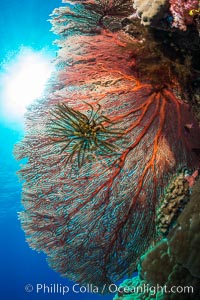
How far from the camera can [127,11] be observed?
3.90 m

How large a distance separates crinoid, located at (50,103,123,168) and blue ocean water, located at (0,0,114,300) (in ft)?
7.99

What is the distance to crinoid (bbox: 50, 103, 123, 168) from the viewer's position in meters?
3.17

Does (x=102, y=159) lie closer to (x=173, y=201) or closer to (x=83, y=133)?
(x=83, y=133)

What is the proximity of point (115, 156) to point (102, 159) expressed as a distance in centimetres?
20

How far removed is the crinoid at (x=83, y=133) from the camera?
3.17m

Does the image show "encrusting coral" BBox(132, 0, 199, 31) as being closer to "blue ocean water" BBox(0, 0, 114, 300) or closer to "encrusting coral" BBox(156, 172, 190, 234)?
"encrusting coral" BBox(156, 172, 190, 234)

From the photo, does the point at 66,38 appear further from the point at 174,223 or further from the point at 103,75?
the point at 174,223

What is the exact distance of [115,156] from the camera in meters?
3.75

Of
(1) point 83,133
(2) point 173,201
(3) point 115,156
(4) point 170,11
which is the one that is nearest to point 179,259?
(2) point 173,201

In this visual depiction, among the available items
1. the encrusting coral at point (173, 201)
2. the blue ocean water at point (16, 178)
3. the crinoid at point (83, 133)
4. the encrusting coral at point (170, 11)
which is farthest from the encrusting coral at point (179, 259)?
the blue ocean water at point (16, 178)

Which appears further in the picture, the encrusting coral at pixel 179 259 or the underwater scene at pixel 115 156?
the underwater scene at pixel 115 156

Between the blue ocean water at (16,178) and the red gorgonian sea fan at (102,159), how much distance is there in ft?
6.21

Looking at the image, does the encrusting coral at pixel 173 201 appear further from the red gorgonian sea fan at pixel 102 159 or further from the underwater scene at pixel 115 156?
the red gorgonian sea fan at pixel 102 159

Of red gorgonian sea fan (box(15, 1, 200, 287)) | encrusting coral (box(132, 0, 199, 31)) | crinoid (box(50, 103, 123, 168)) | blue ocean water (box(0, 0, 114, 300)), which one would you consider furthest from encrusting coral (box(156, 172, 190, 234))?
blue ocean water (box(0, 0, 114, 300))
